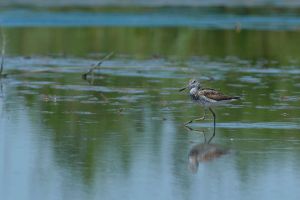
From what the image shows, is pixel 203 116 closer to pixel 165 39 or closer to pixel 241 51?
pixel 241 51

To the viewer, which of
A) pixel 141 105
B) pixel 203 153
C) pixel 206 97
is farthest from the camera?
pixel 141 105

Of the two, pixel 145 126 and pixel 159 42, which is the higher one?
pixel 159 42

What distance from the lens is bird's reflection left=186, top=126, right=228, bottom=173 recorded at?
10953 mm

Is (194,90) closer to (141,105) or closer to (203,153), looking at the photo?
(203,153)

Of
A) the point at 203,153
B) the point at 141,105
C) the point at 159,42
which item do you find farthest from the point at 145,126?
the point at 159,42

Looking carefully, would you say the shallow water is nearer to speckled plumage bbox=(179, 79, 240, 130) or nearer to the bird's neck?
speckled plumage bbox=(179, 79, 240, 130)

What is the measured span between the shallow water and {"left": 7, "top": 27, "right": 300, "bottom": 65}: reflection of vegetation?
14 centimetres

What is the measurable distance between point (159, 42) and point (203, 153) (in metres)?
15.7

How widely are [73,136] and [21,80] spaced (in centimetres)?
Result: 661

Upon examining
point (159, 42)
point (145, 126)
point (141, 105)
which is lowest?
point (145, 126)

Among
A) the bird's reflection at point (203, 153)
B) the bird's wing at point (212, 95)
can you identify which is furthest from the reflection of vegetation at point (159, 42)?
the bird's reflection at point (203, 153)

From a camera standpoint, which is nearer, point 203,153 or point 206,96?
point 203,153

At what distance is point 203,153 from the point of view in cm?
1149

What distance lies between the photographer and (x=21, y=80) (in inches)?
747
